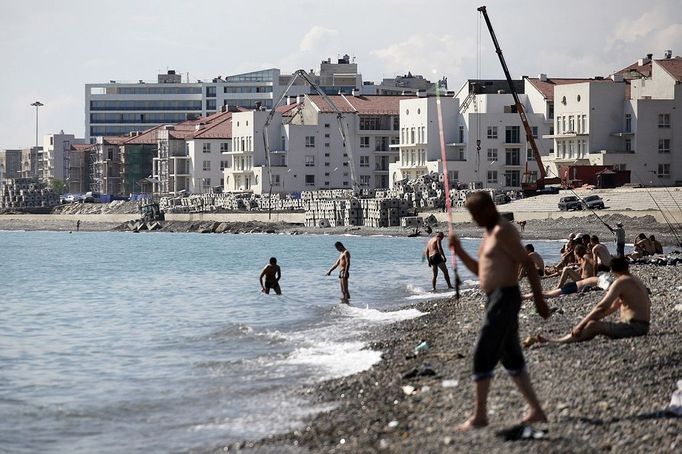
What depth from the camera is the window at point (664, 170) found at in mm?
92250

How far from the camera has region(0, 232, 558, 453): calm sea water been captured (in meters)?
14.9

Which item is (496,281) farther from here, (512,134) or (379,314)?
(512,134)

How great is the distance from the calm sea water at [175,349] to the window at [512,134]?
165ft

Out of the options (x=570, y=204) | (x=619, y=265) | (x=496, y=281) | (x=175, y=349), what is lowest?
(x=175, y=349)

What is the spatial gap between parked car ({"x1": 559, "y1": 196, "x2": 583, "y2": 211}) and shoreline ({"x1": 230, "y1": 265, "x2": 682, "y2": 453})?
61.2 metres

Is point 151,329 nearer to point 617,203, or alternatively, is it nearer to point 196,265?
point 196,265

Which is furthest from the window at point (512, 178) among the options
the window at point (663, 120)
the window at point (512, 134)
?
the window at point (663, 120)

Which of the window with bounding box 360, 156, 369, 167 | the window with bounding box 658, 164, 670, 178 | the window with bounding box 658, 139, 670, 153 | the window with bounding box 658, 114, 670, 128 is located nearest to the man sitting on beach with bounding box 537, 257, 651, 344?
the window with bounding box 658, 164, 670, 178

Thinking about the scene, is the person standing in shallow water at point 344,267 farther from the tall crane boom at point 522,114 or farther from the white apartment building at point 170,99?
the white apartment building at point 170,99

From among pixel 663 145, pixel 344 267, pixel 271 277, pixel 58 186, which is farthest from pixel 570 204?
pixel 58 186

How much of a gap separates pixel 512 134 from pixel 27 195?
246 feet

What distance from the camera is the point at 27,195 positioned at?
531 feet

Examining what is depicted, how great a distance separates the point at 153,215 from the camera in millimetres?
125375

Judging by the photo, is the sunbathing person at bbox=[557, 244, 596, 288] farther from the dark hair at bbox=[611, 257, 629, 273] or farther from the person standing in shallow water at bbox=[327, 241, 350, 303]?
the dark hair at bbox=[611, 257, 629, 273]
